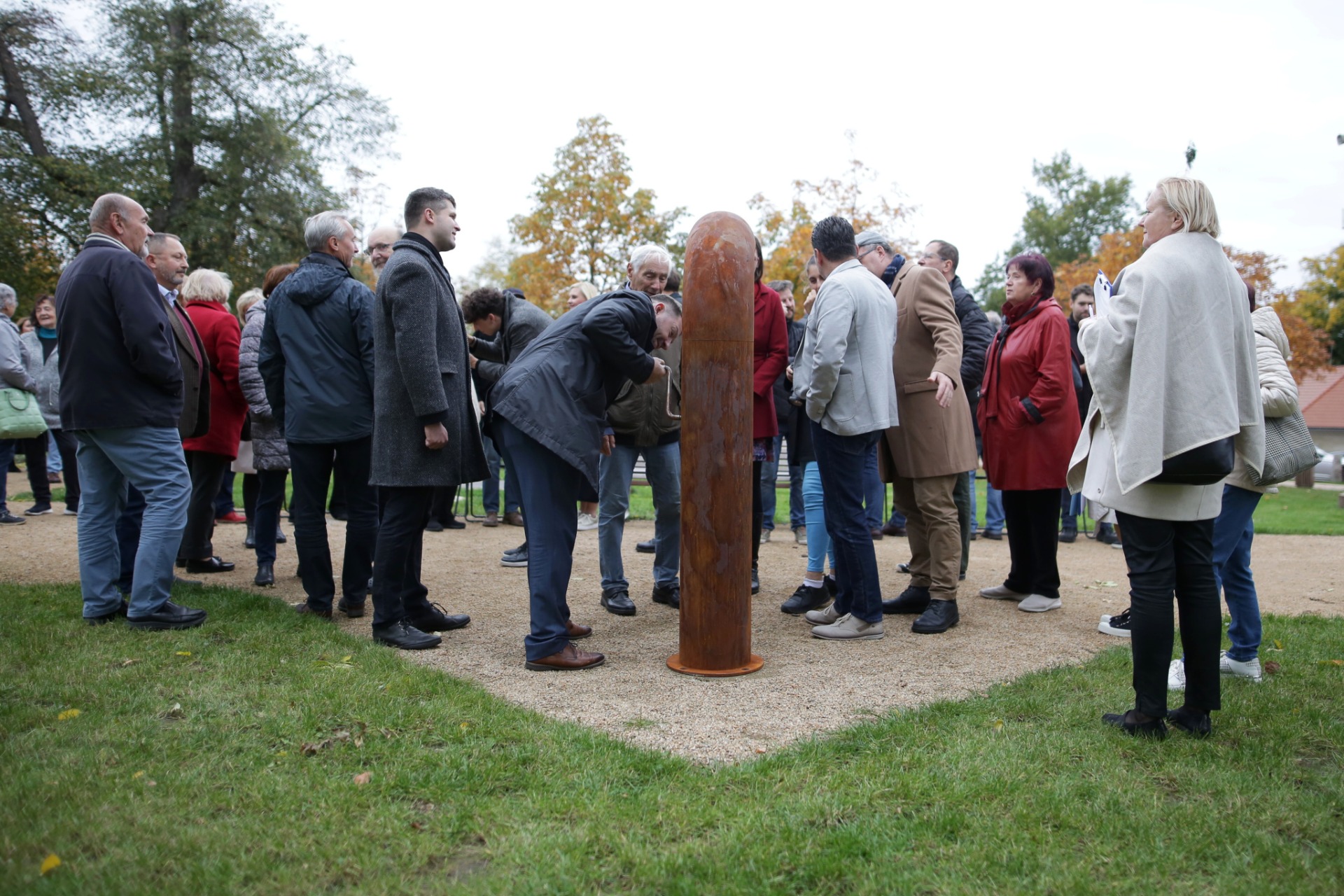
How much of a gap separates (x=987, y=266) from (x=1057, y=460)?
77440 millimetres

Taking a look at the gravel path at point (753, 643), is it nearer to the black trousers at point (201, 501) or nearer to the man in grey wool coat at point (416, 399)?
the black trousers at point (201, 501)

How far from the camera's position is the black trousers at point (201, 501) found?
6.98 metres

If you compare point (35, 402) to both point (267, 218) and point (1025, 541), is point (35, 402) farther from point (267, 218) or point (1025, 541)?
point (267, 218)

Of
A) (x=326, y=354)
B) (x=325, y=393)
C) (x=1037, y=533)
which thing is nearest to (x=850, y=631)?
(x=1037, y=533)

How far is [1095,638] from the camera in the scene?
5.56m

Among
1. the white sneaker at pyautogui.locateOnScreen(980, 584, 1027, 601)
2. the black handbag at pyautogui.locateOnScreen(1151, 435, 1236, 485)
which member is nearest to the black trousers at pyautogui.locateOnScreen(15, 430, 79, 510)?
the white sneaker at pyautogui.locateOnScreen(980, 584, 1027, 601)

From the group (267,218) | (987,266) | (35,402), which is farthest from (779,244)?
(987,266)

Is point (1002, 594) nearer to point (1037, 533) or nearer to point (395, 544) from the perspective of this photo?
point (1037, 533)

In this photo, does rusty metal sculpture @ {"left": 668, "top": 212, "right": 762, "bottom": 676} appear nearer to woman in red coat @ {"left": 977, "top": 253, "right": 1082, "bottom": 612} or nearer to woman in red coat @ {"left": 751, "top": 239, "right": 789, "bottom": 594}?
woman in red coat @ {"left": 751, "top": 239, "right": 789, "bottom": 594}

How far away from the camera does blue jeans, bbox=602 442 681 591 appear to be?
621cm

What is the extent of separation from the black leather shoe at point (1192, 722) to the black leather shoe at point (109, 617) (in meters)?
5.16

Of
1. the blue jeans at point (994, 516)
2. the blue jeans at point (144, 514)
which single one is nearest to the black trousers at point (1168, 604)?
the blue jeans at point (144, 514)

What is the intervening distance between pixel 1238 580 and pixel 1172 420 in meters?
1.48

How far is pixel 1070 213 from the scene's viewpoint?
70062mm
